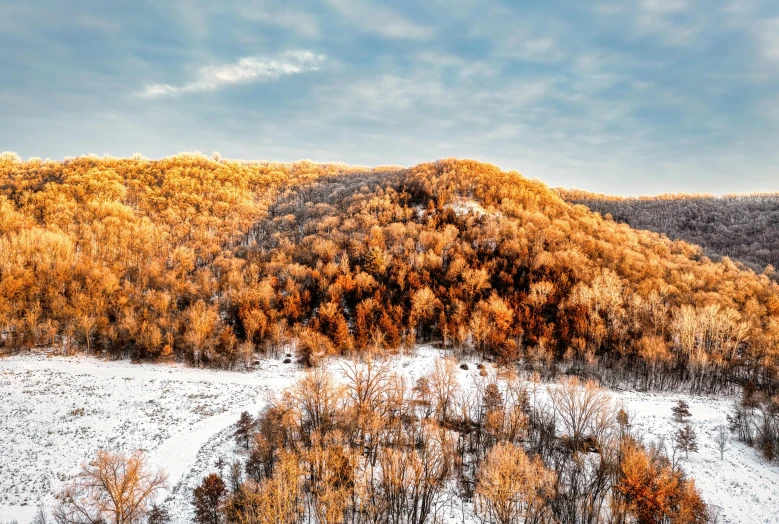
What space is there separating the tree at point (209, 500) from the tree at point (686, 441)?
47419mm

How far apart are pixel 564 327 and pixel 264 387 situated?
50.7 meters

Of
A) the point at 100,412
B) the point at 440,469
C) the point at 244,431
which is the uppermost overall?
the point at 244,431

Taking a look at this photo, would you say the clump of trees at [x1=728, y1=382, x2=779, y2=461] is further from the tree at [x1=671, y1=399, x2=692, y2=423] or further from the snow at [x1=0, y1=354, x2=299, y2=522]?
the snow at [x1=0, y1=354, x2=299, y2=522]

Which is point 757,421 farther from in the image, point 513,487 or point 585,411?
point 513,487

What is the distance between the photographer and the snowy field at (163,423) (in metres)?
35.1

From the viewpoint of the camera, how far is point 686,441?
4216 cm

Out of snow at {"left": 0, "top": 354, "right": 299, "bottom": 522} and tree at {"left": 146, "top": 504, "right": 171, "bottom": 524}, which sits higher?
snow at {"left": 0, "top": 354, "right": 299, "bottom": 522}

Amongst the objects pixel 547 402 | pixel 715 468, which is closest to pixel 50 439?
pixel 547 402

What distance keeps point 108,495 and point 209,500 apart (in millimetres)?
8759

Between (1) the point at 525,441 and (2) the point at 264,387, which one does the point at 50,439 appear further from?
(1) the point at 525,441

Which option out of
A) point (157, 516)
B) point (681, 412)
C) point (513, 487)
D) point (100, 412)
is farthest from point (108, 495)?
point (681, 412)

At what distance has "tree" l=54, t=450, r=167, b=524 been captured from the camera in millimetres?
26366

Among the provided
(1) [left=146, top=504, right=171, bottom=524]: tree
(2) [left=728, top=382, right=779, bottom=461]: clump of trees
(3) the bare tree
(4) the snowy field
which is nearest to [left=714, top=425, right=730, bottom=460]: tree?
(4) the snowy field

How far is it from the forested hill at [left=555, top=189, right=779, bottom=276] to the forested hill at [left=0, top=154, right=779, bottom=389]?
4192 centimetres
